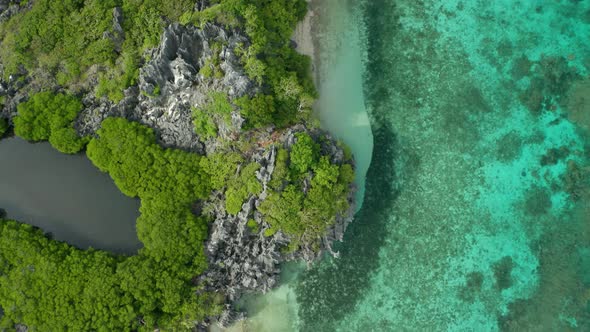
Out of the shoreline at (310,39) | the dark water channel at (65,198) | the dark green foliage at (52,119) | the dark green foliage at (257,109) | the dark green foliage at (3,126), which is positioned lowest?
the dark water channel at (65,198)

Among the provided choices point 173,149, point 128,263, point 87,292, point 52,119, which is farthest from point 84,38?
point 87,292

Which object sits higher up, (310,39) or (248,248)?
(310,39)

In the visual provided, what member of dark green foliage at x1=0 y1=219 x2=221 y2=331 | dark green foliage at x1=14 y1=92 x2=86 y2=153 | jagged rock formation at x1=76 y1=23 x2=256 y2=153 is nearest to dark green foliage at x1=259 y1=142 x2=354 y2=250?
jagged rock formation at x1=76 y1=23 x2=256 y2=153

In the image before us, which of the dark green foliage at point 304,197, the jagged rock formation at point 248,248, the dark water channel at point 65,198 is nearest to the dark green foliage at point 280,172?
the dark green foliage at point 304,197

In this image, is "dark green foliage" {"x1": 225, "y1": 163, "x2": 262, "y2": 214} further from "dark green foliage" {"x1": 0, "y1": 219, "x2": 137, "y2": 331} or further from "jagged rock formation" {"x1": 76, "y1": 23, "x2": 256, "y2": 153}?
"dark green foliage" {"x1": 0, "y1": 219, "x2": 137, "y2": 331}

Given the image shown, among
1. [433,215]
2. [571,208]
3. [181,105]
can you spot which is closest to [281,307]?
[433,215]

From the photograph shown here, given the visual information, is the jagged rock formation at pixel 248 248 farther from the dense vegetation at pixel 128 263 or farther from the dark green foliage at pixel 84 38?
the dark green foliage at pixel 84 38

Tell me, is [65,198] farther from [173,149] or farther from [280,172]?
[280,172]
